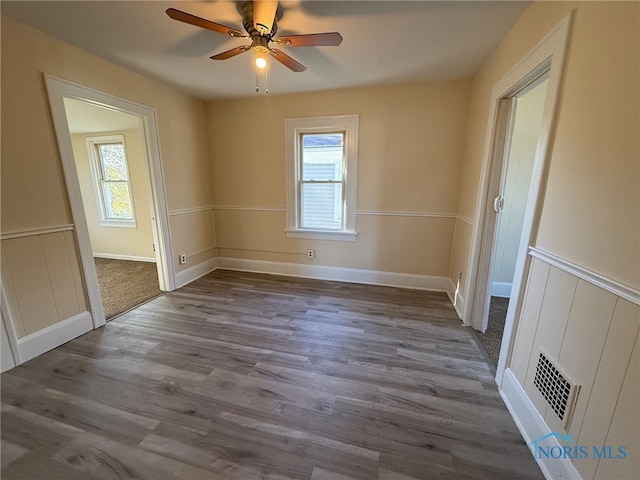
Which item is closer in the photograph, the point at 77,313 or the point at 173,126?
the point at 77,313

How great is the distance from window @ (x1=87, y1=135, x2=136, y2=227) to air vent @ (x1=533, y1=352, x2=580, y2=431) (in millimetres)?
5464

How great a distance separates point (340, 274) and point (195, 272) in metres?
2.07

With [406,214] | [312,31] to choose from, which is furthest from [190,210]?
[406,214]

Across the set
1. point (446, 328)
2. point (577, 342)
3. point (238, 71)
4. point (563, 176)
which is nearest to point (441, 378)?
point (446, 328)

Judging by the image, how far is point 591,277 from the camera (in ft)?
3.39

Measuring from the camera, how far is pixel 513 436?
1.38 meters

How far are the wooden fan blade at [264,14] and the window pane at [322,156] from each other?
1748mm

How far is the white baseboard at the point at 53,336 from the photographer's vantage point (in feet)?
6.34

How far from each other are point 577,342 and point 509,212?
2261 mm

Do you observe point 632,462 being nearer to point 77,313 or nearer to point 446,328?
point 446,328

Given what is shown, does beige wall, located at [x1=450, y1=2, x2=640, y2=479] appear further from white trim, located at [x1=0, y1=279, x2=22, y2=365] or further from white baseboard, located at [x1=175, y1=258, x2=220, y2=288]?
white baseboard, located at [x1=175, y1=258, x2=220, y2=288]

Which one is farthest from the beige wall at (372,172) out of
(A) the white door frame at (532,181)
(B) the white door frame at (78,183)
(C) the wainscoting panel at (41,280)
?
(C) the wainscoting panel at (41,280)

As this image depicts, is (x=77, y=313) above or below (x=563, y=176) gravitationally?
below

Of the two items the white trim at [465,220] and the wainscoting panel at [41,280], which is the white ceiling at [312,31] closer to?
the white trim at [465,220]
